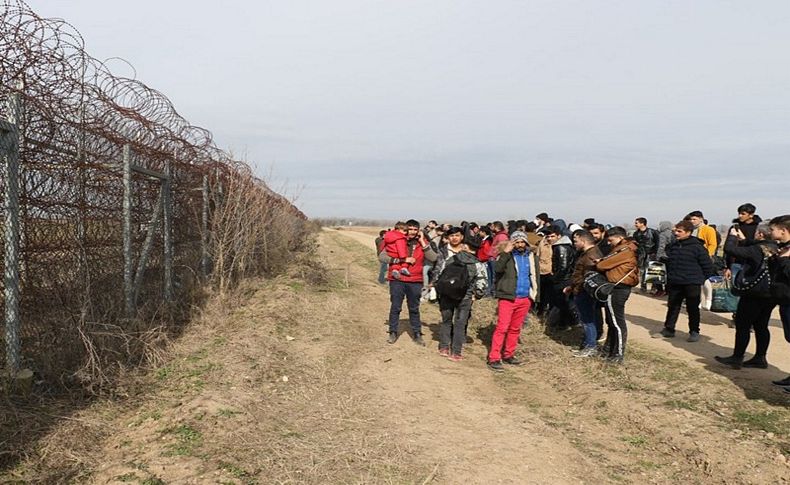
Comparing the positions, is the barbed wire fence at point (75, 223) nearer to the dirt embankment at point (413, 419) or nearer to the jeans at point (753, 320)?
the dirt embankment at point (413, 419)

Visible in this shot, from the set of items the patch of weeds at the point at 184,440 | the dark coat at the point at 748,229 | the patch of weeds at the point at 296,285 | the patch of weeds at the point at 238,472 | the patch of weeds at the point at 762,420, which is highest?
the dark coat at the point at 748,229

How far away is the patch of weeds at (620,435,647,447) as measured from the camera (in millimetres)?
4070

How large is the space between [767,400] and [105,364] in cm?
612

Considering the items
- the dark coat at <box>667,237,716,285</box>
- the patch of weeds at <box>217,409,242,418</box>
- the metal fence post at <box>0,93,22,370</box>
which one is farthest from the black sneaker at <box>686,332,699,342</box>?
the metal fence post at <box>0,93,22,370</box>

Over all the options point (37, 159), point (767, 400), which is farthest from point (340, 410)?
point (767, 400)

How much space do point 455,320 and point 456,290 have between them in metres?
0.48

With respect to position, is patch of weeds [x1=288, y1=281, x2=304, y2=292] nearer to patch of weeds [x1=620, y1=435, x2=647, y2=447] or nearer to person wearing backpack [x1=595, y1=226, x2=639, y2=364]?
person wearing backpack [x1=595, y1=226, x2=639, y2=364]

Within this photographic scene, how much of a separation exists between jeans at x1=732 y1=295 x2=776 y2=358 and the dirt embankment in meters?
0.32

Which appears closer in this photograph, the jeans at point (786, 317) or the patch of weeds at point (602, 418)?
the patch of weeds at point (602, 418)

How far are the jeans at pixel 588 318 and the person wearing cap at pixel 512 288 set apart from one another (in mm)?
795

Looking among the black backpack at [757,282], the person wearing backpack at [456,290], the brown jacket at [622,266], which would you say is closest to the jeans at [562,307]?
the brown jacket at [622,266]

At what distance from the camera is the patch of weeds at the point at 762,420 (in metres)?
4.05

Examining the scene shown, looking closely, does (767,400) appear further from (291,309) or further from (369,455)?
(291,309)

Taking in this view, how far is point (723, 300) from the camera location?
7.15 metres
